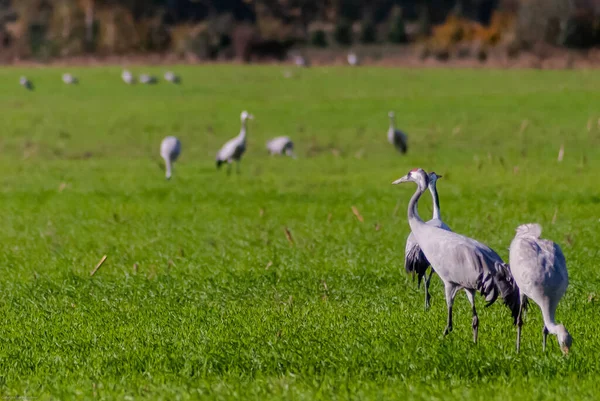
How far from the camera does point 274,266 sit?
47.1ft

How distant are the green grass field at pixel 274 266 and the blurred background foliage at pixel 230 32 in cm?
4704

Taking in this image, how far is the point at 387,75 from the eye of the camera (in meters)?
68.5

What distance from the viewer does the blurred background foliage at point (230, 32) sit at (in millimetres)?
88875

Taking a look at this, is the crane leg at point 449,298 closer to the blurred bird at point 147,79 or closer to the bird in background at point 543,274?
the bird in background at point 543,274

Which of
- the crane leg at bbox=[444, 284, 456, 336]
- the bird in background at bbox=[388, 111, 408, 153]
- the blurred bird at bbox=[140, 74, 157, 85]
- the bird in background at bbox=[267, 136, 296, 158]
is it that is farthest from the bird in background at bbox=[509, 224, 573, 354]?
the blurred bird at bbox=[140, 74, 157, 85]

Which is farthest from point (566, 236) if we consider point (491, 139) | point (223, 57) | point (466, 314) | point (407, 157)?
point (223, 57)

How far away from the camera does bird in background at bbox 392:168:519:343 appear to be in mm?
9062

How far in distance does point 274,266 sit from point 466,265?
5420mm

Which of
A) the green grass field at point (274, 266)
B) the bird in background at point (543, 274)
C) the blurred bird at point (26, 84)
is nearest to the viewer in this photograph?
the bird in background at point (543, 274)

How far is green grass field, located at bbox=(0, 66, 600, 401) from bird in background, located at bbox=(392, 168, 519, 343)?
0.53m

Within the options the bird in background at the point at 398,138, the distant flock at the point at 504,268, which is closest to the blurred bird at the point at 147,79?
the bird in background at the point at 398,138

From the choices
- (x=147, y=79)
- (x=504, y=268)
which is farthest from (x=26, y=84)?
(x=504, y=268)

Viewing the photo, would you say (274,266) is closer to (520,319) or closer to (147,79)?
(520,319)

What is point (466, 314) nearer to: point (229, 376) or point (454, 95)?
point (229, 376)
